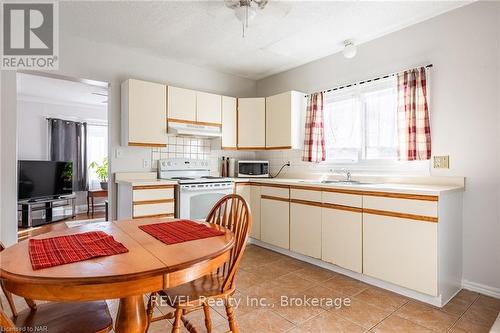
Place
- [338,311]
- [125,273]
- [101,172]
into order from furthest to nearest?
[101,172] < [338,311] < [125,273]

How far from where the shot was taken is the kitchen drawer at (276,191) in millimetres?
3225

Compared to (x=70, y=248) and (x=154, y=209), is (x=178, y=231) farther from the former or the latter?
(x=154, y=209)

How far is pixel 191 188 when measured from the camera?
314cm

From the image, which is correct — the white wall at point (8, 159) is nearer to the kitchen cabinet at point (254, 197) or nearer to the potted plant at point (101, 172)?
the kitchen cabinet at point (254, 197)

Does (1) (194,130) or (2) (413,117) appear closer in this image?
(2) (413,117)

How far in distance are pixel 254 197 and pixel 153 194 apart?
1.30 m

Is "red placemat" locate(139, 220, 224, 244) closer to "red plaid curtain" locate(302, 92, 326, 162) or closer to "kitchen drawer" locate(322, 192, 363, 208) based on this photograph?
"kitchen drawer" locate(322, 192, 363, 208)

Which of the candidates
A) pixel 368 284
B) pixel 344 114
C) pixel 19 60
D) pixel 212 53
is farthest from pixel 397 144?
pixel 19 60

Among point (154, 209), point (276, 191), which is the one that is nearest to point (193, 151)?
point (154, 209)

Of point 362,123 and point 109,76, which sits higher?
point 109,76

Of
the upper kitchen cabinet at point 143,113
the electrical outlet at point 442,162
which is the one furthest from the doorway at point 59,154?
the electrical outlet at point 442,162

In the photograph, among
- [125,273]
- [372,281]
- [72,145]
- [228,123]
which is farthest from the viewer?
[72,145]

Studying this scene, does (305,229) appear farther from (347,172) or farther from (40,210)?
(40,210)

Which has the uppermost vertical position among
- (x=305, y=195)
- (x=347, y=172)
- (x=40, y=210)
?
(x=347, y=172)
